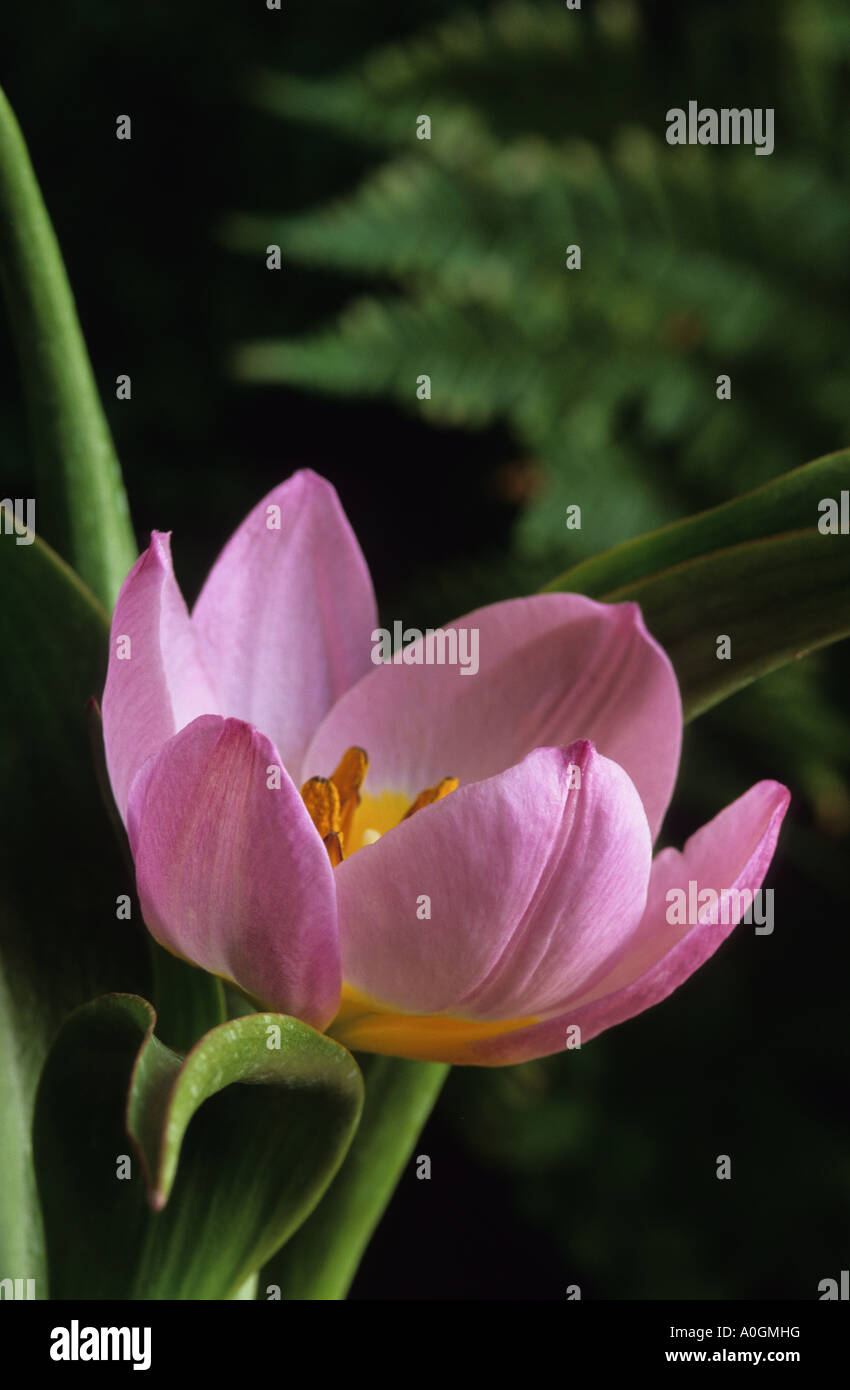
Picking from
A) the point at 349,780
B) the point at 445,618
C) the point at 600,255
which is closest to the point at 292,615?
the point at 349,780

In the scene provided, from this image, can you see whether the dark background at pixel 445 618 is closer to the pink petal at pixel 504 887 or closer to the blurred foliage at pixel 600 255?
the blurred foliage at pixel 600 255

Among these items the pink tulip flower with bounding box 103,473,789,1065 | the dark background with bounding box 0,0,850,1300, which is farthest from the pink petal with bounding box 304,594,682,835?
the dark background with bounding box 0,0,850,1300

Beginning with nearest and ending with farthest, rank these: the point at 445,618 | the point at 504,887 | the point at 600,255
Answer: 1. the point at 504,887
2. the point at 445,618
3. the point at 600,255

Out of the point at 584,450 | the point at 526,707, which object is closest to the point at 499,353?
the point at 584,450

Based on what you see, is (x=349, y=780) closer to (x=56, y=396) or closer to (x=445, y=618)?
(x=56, y=396)

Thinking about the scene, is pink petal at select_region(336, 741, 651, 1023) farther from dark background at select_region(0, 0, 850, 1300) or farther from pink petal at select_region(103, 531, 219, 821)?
dark background at select_region(0, 0, 850, 1300)
